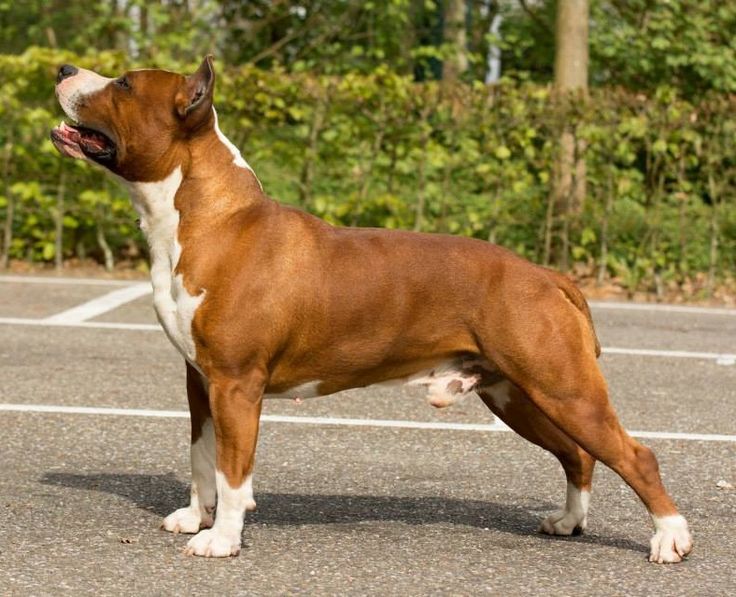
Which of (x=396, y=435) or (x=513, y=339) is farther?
(x=396, y=435)

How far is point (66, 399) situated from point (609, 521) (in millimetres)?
3455

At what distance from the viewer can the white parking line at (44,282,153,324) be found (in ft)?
36.8

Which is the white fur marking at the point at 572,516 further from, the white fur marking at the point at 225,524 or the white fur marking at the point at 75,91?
the white fur marking at the point at 75,91

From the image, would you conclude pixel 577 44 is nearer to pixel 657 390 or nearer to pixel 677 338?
pixel 677 338

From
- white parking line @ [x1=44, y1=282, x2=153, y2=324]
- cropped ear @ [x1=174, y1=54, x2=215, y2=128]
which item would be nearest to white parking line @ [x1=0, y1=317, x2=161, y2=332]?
white parking line @ [x1=44, y1=282, x2=153, y2=324]

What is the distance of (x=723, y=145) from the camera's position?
1394cm

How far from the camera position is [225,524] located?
5.21m

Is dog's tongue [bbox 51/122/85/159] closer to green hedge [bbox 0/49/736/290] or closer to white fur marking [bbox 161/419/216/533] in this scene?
white fur marking [bbox 161/419/216/533]

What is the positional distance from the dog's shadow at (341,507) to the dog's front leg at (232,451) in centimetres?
55

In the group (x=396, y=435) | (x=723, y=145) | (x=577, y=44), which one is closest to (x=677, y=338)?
(x=723, y=145)

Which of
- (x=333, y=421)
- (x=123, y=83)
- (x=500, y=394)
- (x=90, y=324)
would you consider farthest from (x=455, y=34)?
(x=123, y=83)

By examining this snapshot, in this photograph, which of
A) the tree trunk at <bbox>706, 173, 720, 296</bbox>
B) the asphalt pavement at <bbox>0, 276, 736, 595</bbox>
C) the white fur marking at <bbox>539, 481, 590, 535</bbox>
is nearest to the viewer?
the asphalt pavement at <bbox>0, 276, 736, 595</bbox>

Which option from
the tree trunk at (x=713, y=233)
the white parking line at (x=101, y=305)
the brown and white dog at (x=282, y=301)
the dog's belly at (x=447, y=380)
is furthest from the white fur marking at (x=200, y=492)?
the tree trunk at (x=713, y=233)

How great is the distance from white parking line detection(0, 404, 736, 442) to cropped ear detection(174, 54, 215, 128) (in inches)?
110
